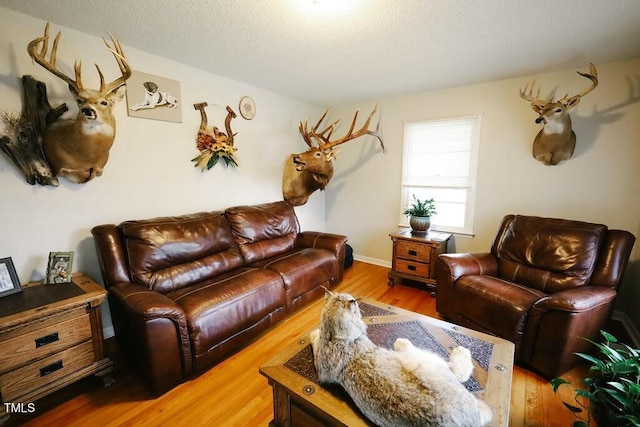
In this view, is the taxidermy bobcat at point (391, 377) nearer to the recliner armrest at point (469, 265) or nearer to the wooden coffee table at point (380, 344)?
the wooden coffee table at point (380, 344)

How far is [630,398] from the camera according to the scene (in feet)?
3.05

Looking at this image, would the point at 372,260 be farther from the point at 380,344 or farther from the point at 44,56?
the point at 44,56

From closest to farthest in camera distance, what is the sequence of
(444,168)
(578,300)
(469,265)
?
(578,300) → (469,265) → (444,168)

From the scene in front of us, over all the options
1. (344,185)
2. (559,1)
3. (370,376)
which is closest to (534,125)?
(559,1)

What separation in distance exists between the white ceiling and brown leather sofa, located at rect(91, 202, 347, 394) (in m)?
1.44

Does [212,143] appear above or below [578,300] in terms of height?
above

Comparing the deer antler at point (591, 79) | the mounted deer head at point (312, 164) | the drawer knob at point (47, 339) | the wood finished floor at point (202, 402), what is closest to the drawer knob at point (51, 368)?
the drawer knob at point (47, 339)

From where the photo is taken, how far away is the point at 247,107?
10.2 feet

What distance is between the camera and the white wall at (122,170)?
1726 mm

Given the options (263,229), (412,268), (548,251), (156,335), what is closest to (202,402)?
(156,335)

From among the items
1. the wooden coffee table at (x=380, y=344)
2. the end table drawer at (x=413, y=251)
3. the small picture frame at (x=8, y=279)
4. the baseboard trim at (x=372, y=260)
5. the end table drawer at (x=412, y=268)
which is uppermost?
the small picture frame at (x=8, y=279)

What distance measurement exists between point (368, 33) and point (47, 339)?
9.17 feet

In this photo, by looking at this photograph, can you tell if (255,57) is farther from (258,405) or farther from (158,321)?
(258,405)

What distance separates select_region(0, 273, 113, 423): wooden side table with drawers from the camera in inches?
53.3
